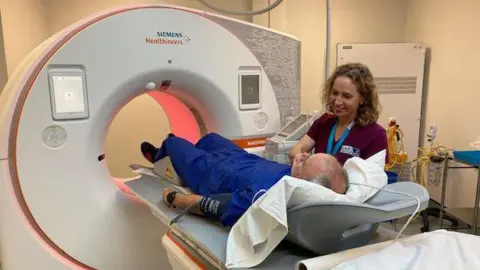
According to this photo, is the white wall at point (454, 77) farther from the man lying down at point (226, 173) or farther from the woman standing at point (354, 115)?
the man lying down at point (226, 173)

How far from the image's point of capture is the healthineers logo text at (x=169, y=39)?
173 centimetres

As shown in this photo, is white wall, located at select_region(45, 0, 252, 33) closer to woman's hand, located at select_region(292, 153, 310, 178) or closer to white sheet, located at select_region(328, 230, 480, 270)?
woman's hand, located at select_region(292, 153, 310, 178)

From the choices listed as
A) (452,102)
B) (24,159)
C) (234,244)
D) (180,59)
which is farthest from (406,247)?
(452,102)

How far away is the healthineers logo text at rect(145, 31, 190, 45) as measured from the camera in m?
1.73

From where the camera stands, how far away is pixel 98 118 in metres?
1.68

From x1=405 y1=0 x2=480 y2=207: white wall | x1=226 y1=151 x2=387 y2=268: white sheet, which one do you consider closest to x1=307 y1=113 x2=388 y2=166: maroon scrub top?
x1=226 y1=151 x2=387 y2=268: white sheet

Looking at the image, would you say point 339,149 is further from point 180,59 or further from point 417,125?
point 417,125

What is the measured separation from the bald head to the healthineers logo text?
0.86m

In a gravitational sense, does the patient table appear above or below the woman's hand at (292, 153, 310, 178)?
below

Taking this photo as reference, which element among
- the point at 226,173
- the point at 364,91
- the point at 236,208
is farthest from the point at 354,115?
the point at 236,208

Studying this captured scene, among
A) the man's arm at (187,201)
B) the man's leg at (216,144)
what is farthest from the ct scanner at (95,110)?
the man's arm at (187,201)

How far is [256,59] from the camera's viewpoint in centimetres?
202

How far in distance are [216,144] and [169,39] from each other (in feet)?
1.73

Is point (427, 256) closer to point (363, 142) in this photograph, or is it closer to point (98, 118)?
point (363, 142)
